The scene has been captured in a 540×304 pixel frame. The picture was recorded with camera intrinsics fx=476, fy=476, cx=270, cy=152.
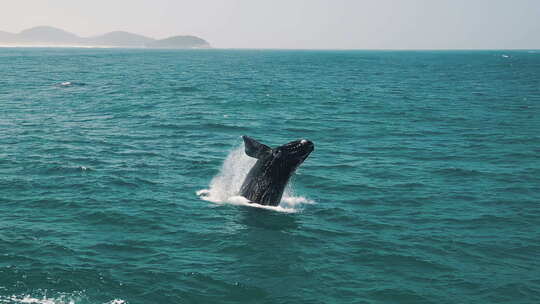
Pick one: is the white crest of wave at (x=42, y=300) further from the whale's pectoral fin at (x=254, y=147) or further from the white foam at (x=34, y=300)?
the whale's pectoral fin at (x=254, y=147)

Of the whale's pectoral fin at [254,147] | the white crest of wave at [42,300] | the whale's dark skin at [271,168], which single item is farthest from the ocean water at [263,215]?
the whale's pectoral fin at [254,147]

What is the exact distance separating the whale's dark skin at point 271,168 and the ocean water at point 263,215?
807mm

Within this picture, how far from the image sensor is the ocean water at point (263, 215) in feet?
53.5

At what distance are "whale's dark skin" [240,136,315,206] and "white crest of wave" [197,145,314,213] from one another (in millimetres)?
499

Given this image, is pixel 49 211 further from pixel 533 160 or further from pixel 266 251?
pixel 533 160

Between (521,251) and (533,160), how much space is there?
17318 millimetres

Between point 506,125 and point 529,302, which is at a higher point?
point 506,125

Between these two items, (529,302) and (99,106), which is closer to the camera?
(529,302)

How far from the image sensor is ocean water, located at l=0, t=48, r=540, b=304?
16297 mm

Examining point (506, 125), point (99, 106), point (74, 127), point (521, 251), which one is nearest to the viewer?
point (521, 251)

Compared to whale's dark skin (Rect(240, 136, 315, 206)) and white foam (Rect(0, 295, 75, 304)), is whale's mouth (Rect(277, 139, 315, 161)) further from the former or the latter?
white foam (Rect(0, 295, 75, 304))

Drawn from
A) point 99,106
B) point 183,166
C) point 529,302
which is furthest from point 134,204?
point 99,106

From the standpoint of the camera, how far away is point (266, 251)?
19.1 meters

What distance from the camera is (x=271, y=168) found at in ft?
73.2
